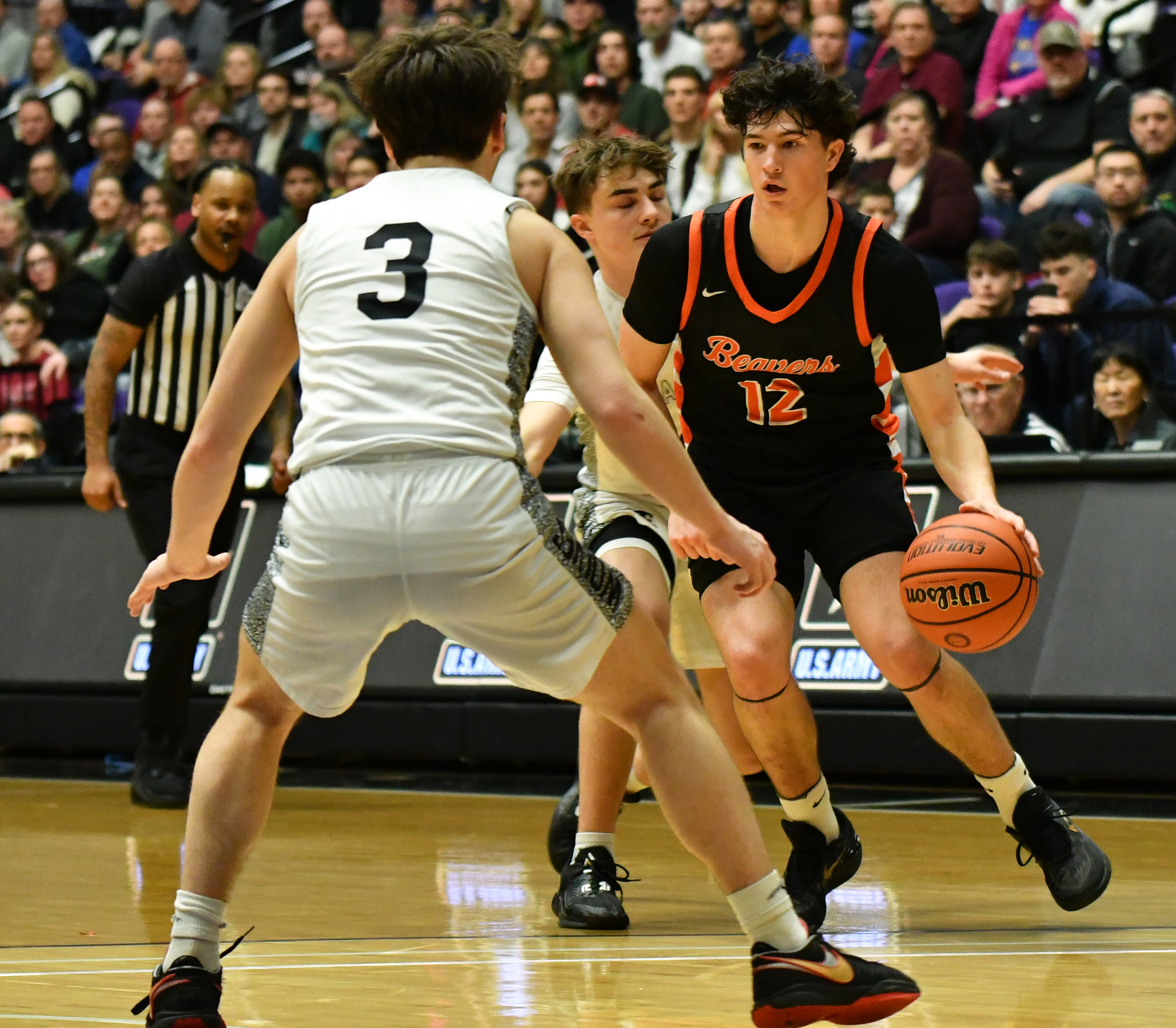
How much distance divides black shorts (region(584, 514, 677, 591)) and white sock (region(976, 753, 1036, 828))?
0.98 metres

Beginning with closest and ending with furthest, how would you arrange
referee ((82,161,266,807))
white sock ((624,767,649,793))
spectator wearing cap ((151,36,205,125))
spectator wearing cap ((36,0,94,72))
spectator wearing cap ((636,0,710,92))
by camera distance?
white sock ((624,767,649,793)) → referee ((82,161,266,807)) → spectator wearing cap ((636,0,710,92)) → spectator wearing cap ((151,36,205,125)) → spectator wearing cap ((36,0,94,72))

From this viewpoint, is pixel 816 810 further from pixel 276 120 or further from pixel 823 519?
pixel 276 120

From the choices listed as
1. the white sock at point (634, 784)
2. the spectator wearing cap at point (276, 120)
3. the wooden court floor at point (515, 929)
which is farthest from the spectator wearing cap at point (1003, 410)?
the spectator wearing cap at point (276, 120)

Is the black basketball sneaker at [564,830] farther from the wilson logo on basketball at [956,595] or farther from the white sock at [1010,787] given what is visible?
the wilson logo on basketball at [956,595]

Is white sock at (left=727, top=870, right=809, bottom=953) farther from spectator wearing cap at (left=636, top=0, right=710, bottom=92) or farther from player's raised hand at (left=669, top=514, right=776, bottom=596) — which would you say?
spectator wearing cap at (left=636, top=0, right=710, bottom=92)

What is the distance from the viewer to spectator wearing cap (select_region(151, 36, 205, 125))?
47.3ft

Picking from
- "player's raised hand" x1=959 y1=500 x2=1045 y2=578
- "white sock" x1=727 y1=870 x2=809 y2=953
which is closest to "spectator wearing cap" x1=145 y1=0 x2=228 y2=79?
"player's raised hand" x1=959 y1=500 x2=1045 y2=578

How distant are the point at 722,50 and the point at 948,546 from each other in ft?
23.7

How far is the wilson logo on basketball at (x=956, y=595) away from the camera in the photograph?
4277mm

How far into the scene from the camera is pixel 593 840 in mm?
4777

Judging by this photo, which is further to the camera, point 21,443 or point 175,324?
point 21,443

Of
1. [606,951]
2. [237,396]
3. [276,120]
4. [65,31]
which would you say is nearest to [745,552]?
[237,396]

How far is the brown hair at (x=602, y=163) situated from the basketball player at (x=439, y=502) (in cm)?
186

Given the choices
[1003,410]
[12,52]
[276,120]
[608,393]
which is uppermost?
[608,393]
